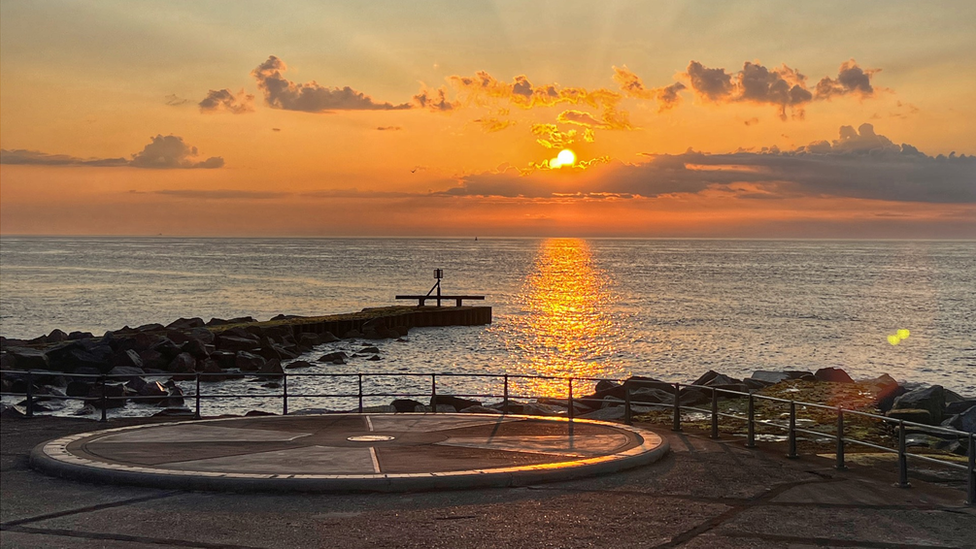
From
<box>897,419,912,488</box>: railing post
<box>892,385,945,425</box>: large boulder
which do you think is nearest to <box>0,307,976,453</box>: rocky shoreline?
<box>892,385,945,425</box>: large boulder

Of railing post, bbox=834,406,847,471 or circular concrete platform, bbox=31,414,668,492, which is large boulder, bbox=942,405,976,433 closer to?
railing post, bbox=834,406,847,471

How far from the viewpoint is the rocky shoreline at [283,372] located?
975 inches

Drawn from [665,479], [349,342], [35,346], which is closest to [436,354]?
[349,342]

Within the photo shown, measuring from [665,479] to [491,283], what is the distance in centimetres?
12819

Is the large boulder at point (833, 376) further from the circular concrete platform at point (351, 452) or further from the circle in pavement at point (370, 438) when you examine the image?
the circle in pavement at point (370, 438)

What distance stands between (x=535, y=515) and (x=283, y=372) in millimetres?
34105

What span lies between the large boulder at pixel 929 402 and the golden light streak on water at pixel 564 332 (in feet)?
58.5

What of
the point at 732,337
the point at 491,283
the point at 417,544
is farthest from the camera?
the point at 491,283

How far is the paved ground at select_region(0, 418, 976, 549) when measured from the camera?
10039mm

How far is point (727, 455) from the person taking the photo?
1520 centimetres

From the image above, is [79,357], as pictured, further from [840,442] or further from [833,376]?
[840,442]

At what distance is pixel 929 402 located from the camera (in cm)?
2484

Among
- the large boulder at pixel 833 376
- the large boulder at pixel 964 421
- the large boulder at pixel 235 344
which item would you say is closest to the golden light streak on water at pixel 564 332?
the large boulder at pixel 833 376

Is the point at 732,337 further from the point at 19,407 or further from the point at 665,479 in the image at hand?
the point at 665,479
